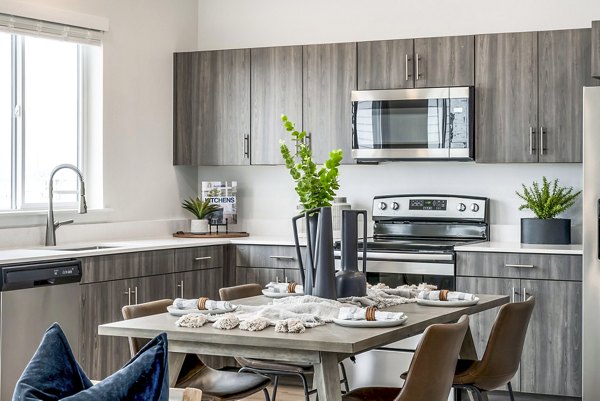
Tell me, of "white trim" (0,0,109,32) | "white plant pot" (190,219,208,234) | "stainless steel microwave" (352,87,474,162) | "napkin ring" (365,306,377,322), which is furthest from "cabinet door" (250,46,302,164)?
"napkin ring" (365,306,377,322)

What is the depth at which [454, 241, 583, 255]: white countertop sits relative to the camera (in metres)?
4.95

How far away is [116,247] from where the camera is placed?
16.9ft

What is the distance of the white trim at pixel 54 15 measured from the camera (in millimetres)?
4977

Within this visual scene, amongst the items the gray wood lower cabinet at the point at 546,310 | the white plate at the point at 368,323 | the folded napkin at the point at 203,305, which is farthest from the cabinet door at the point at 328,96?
the white plate at the point at 368,323

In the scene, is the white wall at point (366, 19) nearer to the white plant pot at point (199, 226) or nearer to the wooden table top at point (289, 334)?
the white plant pot at point (199, 226)

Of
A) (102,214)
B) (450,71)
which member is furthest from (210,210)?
(450,71)

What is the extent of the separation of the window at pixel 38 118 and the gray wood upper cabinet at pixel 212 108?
2.71 feet

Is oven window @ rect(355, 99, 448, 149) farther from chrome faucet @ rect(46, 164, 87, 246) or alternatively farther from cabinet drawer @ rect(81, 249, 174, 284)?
chrome faucet @ rect(46, 164, 87, 246)

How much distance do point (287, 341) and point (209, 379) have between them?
97 centimetres

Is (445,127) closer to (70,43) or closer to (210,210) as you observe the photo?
(210,210)

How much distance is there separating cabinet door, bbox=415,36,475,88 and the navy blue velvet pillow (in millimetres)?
3992

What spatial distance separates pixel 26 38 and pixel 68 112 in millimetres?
528

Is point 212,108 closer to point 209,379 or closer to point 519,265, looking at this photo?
point 519,265

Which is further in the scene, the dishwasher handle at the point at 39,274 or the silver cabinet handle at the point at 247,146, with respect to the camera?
the silver cabinet handle at the point at 247,146
